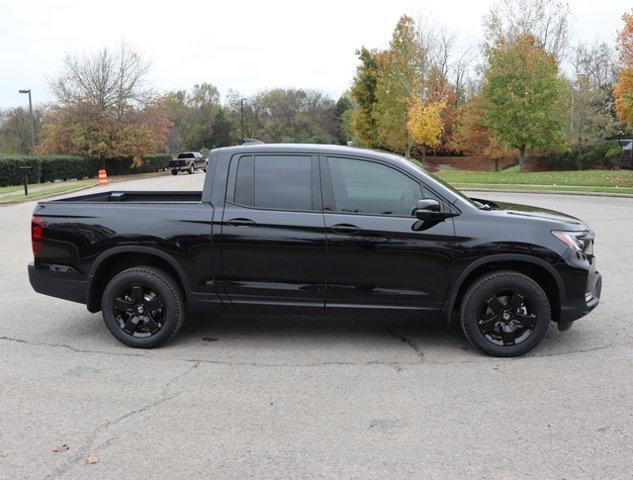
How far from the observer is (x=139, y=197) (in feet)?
20.4

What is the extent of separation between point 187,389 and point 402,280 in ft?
6.43

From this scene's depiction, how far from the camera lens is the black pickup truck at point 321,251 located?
497 cm

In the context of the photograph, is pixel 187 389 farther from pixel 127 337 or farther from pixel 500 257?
pixel 500 257

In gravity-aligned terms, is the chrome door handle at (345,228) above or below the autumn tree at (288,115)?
below

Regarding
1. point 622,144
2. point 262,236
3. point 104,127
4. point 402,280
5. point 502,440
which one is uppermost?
point 104,127

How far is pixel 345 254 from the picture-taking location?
503 cm

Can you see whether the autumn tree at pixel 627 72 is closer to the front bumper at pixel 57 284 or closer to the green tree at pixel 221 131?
the front bumper at pixel 57 284

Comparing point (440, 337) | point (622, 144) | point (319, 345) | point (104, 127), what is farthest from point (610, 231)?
point (104, 127)

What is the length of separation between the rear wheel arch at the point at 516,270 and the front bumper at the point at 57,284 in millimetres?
3263

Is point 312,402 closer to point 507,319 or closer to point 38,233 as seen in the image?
point 507,319

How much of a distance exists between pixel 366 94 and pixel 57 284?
168 ft

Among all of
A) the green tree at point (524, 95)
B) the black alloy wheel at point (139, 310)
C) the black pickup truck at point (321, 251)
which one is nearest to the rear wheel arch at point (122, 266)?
the black pickup truck at point (321, 251)

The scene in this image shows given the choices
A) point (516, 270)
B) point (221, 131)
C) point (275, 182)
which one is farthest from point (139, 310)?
point (221, 131)

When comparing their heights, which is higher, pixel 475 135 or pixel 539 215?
pixel 475 135
